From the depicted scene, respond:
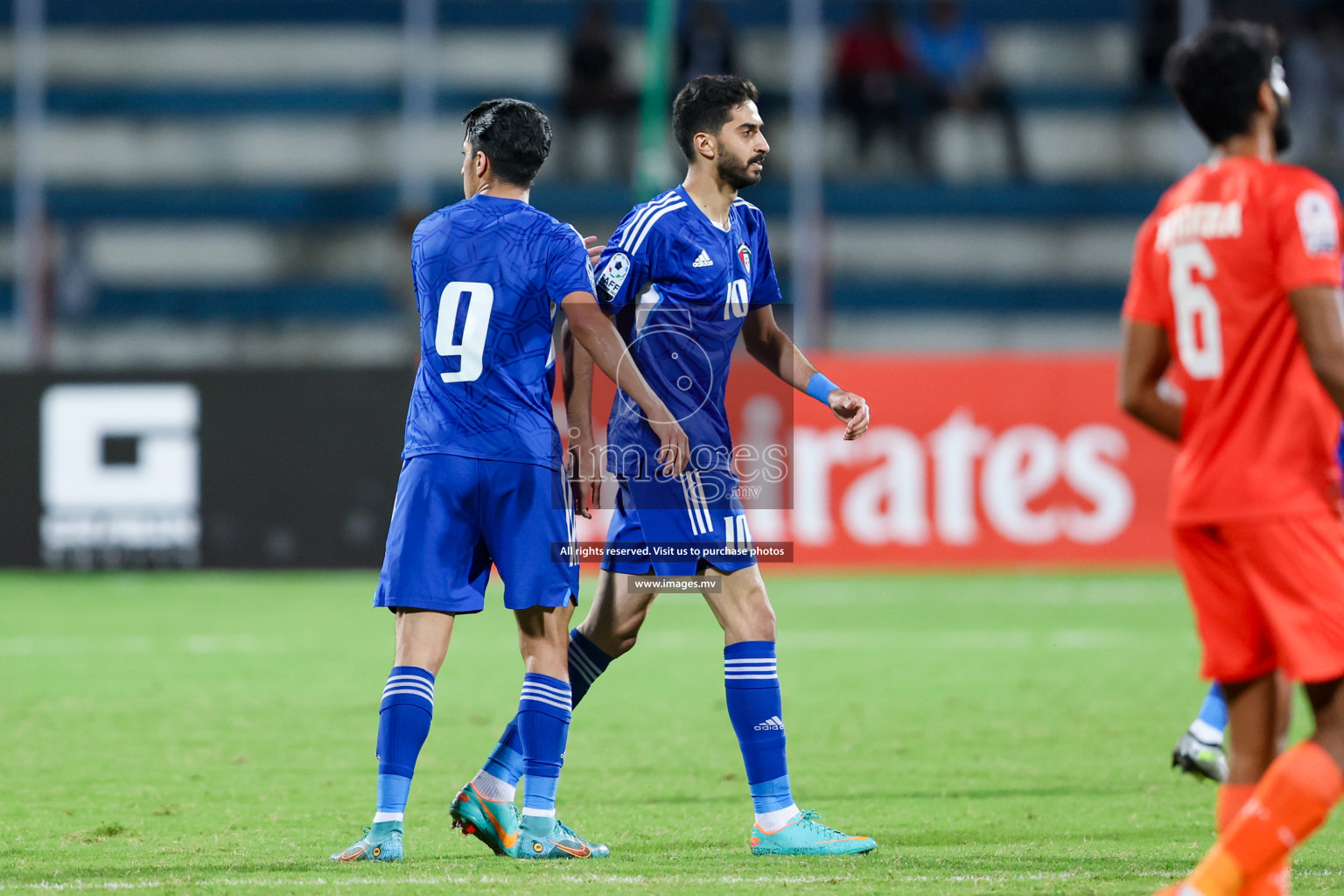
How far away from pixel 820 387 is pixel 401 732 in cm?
160

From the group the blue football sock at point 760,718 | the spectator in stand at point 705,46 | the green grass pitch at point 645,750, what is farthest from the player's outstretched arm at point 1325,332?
the spectator in stand at point 705,46

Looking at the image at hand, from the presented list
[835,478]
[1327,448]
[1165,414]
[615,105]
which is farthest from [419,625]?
[615,105]

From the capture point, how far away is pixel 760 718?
16.3 ft

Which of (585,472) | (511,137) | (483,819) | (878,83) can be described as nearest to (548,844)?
(483,819)

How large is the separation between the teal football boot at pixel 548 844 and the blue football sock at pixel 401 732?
0.34m

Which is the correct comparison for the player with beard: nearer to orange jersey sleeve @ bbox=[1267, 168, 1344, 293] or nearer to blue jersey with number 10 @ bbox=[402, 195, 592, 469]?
orange jersey sleeve @ bbox=[1267, 168, 1344, 293]

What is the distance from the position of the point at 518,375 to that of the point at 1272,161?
81.7 inches

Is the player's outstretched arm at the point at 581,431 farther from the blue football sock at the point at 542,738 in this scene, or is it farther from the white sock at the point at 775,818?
the white sock at the point at 775,818

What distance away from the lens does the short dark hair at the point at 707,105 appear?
5.09m

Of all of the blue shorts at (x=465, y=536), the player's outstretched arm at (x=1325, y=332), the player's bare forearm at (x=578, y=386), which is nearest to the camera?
the player's outstretched arm at (x=1325, y=332)

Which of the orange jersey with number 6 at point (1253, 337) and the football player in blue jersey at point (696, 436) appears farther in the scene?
the football player in blue jersey at point (696, 436)

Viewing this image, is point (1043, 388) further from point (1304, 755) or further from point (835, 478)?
point (1304, 755)

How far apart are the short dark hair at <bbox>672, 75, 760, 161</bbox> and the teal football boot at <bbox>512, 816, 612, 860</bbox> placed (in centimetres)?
194

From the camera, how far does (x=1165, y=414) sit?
12.2ft
